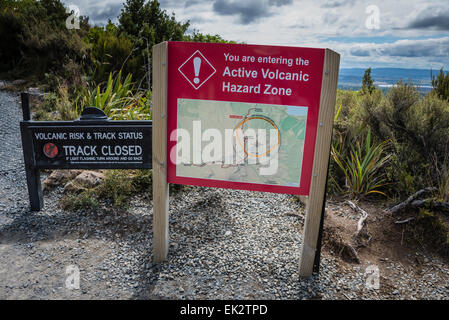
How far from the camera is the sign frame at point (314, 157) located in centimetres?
234

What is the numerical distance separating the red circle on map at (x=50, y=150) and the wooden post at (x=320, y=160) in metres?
2.63

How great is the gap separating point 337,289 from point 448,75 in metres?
4.83

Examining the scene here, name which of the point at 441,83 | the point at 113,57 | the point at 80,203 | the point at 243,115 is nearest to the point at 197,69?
the point at 243,115

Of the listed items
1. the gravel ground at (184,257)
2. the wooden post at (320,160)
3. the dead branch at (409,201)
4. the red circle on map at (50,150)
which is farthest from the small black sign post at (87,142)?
the dead branch at (409,201)

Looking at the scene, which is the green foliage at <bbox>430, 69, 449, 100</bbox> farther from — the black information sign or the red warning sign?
the black information sign

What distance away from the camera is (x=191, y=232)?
10.6ft

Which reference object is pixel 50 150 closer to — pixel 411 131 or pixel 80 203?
pixel 80 203

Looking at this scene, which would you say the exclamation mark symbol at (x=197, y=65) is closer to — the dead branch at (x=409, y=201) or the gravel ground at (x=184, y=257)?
the gravel ground at (x=184, y=257)

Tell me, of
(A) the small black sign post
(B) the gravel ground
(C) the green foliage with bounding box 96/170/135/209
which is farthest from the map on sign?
(C) the green foliage with bounding box 96/170/135/209

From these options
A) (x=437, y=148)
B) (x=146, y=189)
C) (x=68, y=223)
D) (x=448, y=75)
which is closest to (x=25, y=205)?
(x=68, y=223)

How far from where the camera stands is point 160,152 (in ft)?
8.54

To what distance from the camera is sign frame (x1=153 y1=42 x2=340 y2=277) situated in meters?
2.34

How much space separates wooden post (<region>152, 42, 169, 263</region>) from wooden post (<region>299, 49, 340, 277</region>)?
3.68ft
